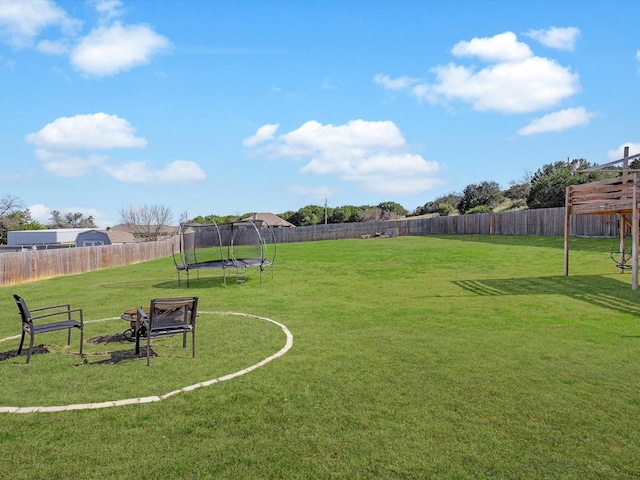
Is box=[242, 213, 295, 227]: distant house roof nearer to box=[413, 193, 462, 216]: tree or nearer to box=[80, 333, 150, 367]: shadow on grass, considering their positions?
box=[413, 193, 462, 216]: tree

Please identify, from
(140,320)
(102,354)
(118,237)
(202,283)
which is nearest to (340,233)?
(202,283)

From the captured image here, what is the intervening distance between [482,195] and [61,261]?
45.8m

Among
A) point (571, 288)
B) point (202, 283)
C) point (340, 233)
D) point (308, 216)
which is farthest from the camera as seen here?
point (308, 216)

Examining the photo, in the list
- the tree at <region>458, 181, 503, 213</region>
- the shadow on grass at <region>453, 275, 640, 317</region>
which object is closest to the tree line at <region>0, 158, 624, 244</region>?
the tree at <region>458, 181, 503, 213</region>

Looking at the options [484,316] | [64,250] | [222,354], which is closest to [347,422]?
[222,354]

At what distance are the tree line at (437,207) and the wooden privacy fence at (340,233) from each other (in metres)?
3.64

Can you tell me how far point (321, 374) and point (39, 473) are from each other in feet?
8.93

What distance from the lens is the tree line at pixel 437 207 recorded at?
1373 inches

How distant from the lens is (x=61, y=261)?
18812mm

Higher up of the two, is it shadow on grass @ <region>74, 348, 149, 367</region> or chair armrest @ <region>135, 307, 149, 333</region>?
chair armrest @ <region>135, 307, 149, 333</region>

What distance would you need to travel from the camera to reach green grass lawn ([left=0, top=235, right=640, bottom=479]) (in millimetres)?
3150

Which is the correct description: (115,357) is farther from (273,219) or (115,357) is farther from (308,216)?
(308,216)

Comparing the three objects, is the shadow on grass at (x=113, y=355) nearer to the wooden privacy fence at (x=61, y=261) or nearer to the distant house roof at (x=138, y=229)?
the wooden privacy fence at (x=61, y=261)

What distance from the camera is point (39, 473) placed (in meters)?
3.04
